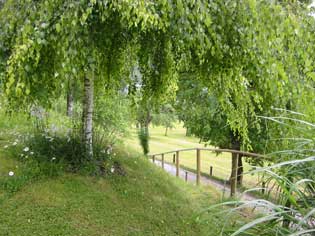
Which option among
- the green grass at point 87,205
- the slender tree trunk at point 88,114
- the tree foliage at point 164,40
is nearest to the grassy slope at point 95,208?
the green grass at point 87,205

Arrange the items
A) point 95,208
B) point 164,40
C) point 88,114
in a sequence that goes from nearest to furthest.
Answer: point 164,40 < point 95,208 < point 88,114

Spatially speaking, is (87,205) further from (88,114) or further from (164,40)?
(164,40)

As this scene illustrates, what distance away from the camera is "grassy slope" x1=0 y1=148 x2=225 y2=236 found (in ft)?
8.41

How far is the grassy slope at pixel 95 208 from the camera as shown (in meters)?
2.56

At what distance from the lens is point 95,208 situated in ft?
9.33

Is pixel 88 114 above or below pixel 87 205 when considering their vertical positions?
above

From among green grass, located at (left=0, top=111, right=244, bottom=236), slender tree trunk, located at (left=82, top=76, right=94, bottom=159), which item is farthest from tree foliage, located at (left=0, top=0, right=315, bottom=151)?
green grass, located at (left=0, top=111, right=244, bottom=236)

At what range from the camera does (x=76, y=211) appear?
9.03 ft

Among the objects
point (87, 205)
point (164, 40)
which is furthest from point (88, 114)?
point (164, 40)

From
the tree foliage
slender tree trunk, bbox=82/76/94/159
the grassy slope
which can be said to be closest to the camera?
the tree foliage

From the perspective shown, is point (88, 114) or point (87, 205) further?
point (88, 114)

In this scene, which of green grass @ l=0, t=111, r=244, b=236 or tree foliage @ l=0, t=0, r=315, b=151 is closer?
tree foliage @ l=0, t=0, r=315, b=151

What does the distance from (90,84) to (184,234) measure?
178 cm

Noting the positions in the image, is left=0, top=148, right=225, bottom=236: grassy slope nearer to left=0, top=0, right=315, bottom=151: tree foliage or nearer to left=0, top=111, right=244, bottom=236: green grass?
left=0, top=111, right=244, bottom=236: green grass
